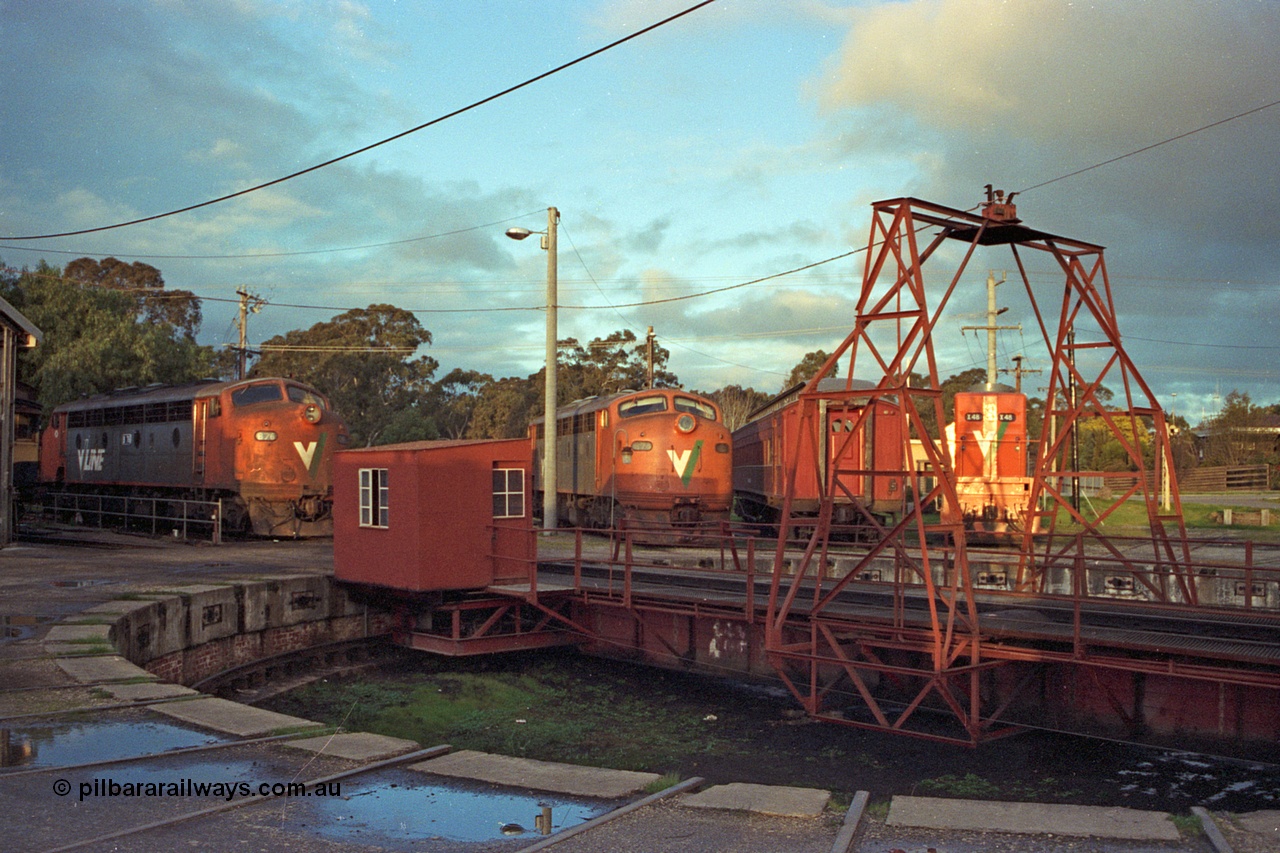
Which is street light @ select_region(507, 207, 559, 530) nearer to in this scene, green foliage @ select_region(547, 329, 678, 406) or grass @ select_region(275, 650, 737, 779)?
grass @ select_region(275, 650, 737, 779)

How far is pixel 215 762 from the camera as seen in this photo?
7.00 metres

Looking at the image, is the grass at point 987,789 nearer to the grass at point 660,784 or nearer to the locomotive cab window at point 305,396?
the grass at point 660,784

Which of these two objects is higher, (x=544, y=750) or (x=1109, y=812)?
(x=1109, y=812)

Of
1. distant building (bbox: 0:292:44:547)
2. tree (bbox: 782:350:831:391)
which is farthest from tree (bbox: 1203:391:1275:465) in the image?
distant building (bbox: 0:292:44:547)

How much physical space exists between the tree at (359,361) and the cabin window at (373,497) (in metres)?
42.6

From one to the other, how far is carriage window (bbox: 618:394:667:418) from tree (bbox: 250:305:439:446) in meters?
36.6

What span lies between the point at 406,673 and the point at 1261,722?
11438 millimetres

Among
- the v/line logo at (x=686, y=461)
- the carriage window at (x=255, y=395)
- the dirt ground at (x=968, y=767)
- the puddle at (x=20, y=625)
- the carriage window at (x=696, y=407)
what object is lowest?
the dirt ground at (x=968, y=767)

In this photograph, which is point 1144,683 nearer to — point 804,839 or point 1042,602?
point 1042,602

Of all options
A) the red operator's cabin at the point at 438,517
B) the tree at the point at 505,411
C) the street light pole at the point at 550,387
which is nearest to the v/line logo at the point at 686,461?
the street light pole at the point at 550,387

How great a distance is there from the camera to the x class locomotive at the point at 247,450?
2441 cm

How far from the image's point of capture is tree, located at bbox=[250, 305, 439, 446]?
58.9 m

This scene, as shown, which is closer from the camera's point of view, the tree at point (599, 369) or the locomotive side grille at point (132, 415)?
the locomotive side grille at point (132, 415)

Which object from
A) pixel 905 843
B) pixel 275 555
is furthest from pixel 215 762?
pixel 275 555
